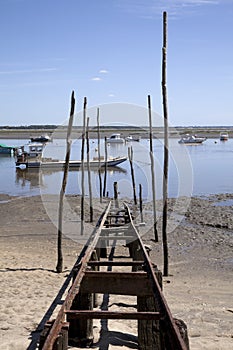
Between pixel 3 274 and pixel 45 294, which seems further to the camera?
pixel 3 274

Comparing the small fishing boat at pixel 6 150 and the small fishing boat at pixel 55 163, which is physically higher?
the small fishing boat at pixel 6 150

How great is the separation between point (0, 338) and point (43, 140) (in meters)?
60.8

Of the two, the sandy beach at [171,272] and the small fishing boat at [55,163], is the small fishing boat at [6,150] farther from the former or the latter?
the sandy beach at [171,272]

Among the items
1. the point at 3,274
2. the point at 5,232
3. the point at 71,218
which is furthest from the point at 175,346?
the point at 71,218

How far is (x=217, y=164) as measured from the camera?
4303cm

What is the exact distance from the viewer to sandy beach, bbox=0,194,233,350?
6.80 meters

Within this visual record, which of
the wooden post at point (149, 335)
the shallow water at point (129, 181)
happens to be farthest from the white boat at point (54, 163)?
the wooden post at point (149, 335)

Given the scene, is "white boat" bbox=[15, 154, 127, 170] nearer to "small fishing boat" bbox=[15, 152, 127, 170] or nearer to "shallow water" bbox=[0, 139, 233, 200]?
"small fishing boat" bbox=[15, 152, 127, 170]

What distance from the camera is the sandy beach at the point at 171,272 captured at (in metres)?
6.80

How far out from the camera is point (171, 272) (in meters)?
11.2

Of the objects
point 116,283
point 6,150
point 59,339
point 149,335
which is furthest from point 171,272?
point 6,150

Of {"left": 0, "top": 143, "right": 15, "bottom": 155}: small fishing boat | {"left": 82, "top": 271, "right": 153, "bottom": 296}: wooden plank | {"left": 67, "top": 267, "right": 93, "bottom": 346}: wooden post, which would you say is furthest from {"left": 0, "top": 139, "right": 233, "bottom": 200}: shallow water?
{"left": 82, "top": 271, "right": 153, "bottom": 296}: wooden plank

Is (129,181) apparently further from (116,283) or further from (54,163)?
(116,283)

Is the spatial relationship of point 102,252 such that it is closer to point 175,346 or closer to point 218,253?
point 218,253
